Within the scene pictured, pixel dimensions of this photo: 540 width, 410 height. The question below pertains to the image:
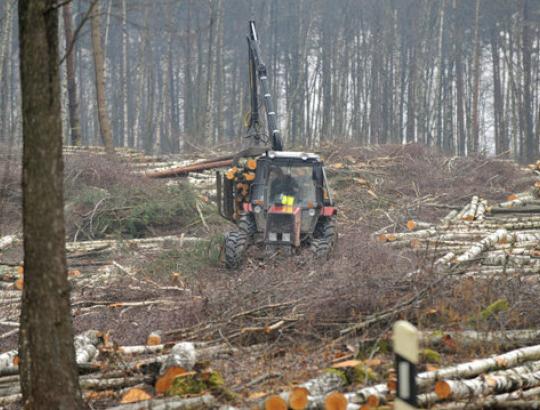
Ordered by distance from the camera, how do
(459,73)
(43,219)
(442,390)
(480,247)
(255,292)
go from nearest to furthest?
(43,219)
(442,390)
(255,292)
(480,247)
(459,73)

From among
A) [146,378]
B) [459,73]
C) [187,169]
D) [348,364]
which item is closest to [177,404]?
[146,378]

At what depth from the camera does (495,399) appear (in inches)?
234

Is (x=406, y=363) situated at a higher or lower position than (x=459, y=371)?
higher

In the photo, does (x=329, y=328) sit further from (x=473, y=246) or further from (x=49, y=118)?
(x=473, y=246)

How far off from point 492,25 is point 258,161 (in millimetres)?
32767

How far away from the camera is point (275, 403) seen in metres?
5.53

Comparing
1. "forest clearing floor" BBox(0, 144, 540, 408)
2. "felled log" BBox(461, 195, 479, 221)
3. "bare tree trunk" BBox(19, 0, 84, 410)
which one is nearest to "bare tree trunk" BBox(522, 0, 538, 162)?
"felled log" BBox(461, 195, 479, 221)

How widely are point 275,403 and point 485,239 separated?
7.76 metres

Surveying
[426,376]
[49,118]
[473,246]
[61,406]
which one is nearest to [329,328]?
[426,376]

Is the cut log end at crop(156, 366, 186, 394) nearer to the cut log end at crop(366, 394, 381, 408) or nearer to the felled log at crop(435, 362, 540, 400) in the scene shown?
the cut log end at crop(366, 394, 381, 408)

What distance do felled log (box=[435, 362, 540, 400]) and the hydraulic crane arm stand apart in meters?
9.83

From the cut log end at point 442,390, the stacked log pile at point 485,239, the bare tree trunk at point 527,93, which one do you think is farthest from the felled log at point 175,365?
the bare tree trunk at point 527,93

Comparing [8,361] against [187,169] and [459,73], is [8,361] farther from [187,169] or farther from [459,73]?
[459,73]

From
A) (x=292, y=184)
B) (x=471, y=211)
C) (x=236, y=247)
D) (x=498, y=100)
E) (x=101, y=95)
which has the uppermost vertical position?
(x=498, y=100)
